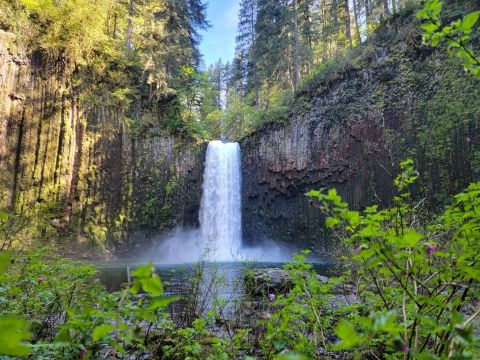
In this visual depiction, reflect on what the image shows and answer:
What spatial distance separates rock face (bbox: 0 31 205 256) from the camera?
1414cm

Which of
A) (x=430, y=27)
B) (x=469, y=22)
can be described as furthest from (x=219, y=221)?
(x=469, y=22)

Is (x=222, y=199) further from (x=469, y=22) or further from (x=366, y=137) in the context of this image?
(x=469, y=22)

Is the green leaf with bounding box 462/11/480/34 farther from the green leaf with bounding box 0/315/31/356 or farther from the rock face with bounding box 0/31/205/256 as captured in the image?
the rock face with bounding box 0/31/205/256

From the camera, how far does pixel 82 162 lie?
56.2 feet

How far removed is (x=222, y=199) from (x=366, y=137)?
1069cm

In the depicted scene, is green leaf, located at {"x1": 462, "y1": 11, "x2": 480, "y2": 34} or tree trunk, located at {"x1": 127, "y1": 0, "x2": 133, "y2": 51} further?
tree trunk, located at {"x1": 127, "y1": 0, "x2": 133, "y2": 51}

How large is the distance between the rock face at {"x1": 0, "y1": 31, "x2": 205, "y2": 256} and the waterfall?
0.75 meters

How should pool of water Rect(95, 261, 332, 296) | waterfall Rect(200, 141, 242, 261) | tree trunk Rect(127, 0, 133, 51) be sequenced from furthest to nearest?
waterfall Rect(200, 141, 242, 261) < tree trunk Rect(127, 0, 133, 51) < pool of water Rect(95, 261, 332, 296)

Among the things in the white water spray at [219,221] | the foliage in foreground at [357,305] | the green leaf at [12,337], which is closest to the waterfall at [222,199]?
the white water spray at [219,221]

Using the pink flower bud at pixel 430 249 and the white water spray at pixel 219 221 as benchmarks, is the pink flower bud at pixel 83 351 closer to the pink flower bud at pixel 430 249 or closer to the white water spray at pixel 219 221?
the pink flower bud at pixel 430 249

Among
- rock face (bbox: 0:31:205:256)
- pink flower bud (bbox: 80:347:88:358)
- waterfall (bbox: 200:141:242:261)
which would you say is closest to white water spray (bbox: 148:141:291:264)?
waterfall (bbox: 200:141:242:261)

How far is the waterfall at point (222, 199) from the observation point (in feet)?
70.7

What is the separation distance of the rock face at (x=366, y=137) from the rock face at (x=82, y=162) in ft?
17.9

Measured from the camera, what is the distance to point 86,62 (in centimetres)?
1786
